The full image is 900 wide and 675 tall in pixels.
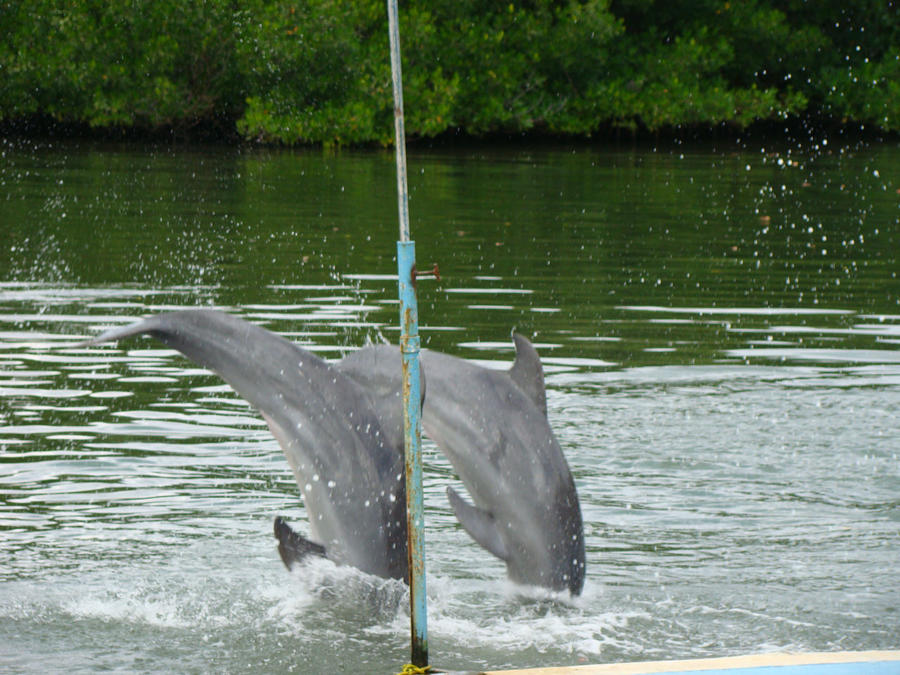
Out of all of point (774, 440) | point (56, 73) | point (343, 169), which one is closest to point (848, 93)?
point (343, 169)

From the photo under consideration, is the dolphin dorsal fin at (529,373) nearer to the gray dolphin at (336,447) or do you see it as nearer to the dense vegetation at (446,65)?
the gray dolphin at (336,447)

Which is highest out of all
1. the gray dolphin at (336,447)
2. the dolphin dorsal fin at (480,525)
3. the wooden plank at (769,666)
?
the gray dolphin at (336,447)

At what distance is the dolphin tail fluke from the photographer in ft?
20.2

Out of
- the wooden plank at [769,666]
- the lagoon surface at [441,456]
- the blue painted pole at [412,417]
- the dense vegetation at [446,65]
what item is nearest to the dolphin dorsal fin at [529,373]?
the lagoon surface at [441,456]

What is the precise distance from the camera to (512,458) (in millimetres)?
6699

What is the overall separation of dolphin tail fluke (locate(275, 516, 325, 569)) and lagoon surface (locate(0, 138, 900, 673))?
0.27m

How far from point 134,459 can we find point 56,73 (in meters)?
31.1

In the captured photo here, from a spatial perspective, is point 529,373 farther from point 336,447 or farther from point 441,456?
point 441,456

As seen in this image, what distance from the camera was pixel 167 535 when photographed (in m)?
8.01

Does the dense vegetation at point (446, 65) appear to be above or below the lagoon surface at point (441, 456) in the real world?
above

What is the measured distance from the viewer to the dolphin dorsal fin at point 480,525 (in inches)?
254

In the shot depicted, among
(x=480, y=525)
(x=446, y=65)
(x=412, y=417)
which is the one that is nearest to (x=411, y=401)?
(x=412, y=417)

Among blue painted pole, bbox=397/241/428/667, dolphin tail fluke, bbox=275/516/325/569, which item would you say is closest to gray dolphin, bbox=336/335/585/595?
dolphin tail fluke, bbox=275/516/325/569

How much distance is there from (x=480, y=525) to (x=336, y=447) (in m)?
0.74
